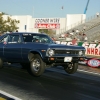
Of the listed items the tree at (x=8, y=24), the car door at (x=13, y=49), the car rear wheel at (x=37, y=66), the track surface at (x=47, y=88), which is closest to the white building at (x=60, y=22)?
the tree at (x=8, y=24)

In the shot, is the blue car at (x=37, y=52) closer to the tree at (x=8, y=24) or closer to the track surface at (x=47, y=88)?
the track surface at (x=47, y=88)

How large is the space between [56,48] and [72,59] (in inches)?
32.8

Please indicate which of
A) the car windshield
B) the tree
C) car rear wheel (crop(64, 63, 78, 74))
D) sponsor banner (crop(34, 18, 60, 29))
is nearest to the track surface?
car rear wheel (crop(64, 63, 78, 74))

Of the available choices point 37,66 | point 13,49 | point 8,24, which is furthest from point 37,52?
point 8,24

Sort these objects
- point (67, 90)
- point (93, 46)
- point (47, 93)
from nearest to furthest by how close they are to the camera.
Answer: point (47, 93) → point (67, 90) → point (93, 46)

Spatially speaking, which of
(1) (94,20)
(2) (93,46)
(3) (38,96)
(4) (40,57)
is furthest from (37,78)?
(1) (94,20)

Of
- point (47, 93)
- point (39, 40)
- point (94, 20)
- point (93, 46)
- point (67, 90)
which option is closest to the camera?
point (47, 93)

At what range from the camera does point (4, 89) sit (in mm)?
7688

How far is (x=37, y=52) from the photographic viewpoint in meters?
9.75

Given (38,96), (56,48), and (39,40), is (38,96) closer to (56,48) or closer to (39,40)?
(56,48)

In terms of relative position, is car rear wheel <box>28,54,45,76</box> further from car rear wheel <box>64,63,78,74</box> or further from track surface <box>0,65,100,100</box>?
car rear wheel <box>64,63,78,74</box>

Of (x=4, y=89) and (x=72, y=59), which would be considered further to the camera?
(x=72, y=59)

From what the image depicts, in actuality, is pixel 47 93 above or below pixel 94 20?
below

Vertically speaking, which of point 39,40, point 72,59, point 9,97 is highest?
point 39,40
